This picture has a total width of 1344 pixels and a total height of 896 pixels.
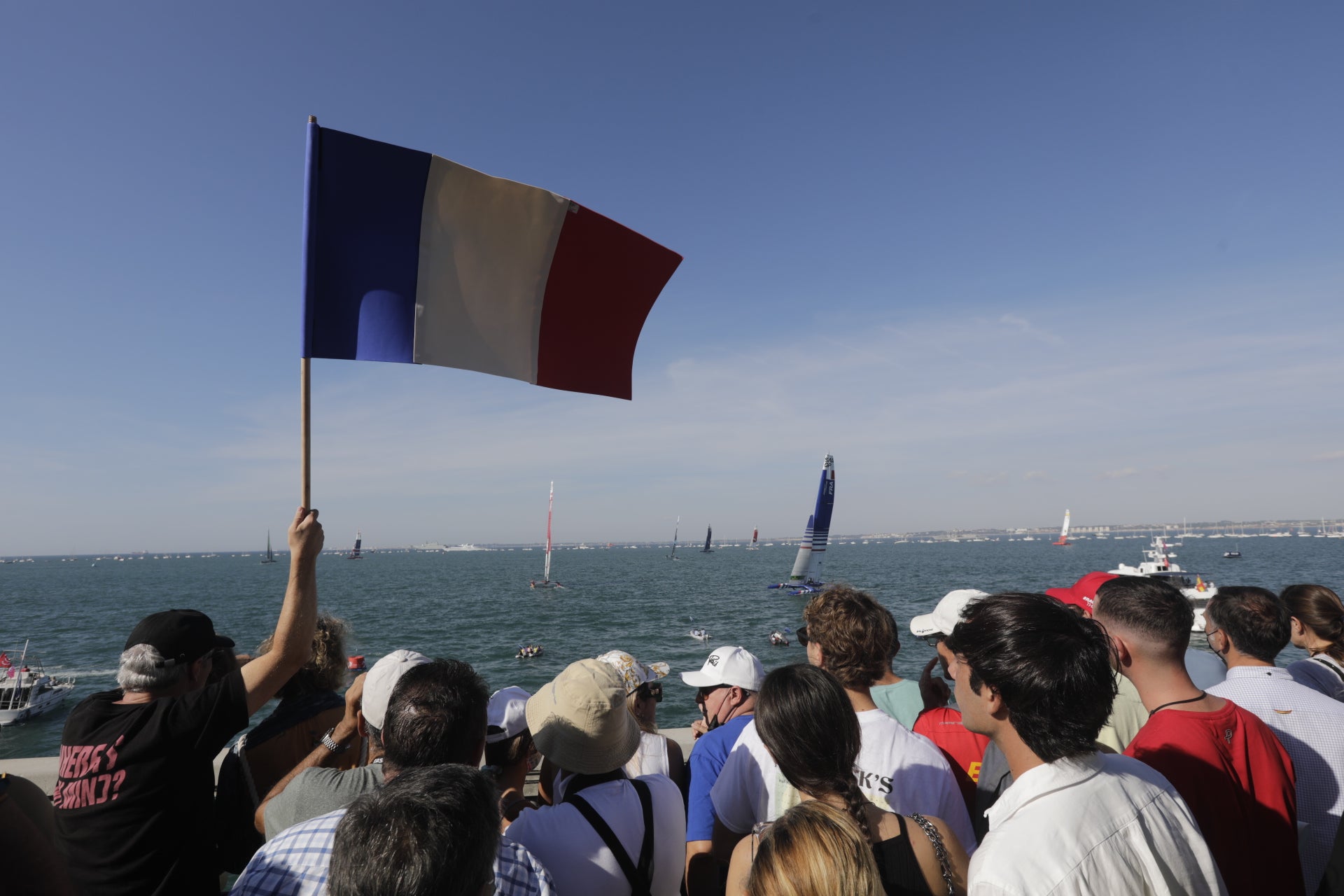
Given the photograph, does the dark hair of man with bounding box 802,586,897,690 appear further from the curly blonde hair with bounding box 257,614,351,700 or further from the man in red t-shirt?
the curly blonde hair with bounding box 257,614,351,700

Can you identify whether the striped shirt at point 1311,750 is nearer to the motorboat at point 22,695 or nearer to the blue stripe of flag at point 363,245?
the blue stripe of flag at point 363,245

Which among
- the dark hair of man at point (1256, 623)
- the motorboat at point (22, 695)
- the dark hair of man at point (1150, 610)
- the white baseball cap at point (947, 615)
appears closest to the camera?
the dark hair of man at point (1150, 610)

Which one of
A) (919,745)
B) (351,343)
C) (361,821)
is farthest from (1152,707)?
(351,343)

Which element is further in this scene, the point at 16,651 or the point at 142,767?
the point at 16,651

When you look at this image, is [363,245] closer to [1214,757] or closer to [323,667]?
[323,667]

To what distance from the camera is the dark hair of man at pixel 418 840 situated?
122 centimetres

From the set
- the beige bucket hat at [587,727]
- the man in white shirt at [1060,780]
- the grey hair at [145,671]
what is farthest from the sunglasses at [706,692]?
the grey hair at [145,671]

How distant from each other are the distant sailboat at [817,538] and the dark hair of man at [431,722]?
4302cm

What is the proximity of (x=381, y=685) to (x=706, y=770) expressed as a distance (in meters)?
1.39

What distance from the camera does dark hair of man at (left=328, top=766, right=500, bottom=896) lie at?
1218 millimetres

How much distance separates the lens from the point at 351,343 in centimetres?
374

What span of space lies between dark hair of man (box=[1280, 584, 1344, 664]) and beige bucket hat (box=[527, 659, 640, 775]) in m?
3.80

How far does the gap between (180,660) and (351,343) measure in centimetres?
199

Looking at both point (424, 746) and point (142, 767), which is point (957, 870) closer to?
point (424, 746)
